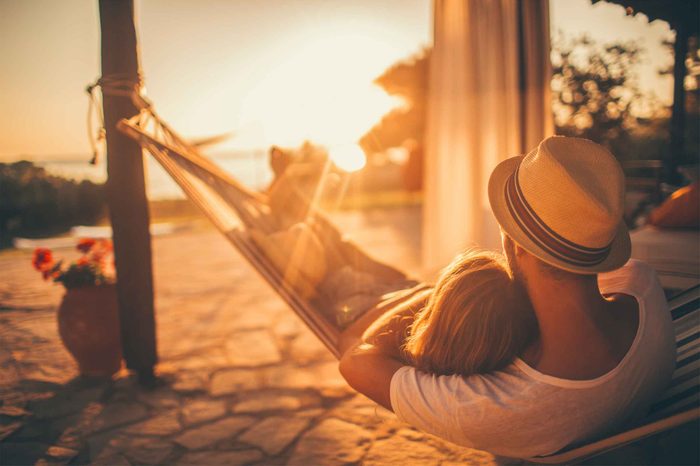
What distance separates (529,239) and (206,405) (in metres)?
1.74

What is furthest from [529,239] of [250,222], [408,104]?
[408,104]

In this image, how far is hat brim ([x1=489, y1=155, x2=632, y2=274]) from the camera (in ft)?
3.13

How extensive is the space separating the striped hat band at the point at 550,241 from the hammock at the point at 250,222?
1.92ft

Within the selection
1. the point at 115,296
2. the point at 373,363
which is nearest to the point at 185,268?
the point at 115,296

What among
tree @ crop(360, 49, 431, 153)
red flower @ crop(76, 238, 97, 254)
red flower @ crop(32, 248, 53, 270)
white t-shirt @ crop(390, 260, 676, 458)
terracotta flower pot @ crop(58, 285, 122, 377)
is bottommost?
terracotta flower pot @ crop(58, 285, 122, 377)

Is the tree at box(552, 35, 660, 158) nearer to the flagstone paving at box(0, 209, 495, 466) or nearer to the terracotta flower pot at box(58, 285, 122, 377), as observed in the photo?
the flagstone paving at box(0, 209, 495, 466)

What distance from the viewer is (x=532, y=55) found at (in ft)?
9.68

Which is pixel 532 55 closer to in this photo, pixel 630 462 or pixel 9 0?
pixel 630 462

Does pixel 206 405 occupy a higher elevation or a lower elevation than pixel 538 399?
lower

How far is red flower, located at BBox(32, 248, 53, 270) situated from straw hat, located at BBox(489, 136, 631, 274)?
2.40 metres

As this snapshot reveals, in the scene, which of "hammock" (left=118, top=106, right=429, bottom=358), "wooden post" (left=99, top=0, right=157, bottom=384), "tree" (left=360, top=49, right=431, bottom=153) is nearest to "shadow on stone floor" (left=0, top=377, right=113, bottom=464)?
"wooden post" (left=99, top=0, right=157, bottom=384)

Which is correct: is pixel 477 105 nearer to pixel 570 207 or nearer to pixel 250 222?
pixel 250 222

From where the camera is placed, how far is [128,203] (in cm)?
229

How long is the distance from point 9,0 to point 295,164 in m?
1.98
